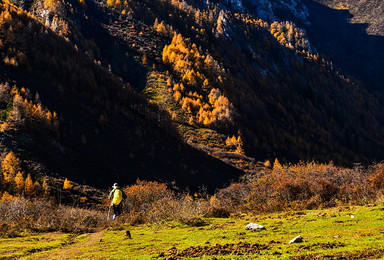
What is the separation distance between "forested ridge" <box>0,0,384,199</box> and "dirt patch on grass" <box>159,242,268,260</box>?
30.0m

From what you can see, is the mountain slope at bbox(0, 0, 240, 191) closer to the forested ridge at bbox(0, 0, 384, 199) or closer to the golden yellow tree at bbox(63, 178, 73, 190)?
the forested ridge at bbox(0, 0, 384, 199)

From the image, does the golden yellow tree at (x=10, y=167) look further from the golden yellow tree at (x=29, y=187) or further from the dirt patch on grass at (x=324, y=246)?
the dirt patch on grass at (x=324, y=246)

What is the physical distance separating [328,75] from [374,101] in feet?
107

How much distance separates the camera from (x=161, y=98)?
84.9 metres

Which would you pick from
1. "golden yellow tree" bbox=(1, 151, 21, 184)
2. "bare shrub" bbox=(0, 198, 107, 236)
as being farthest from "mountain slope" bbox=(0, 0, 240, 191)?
"bare shrub" bbox=(0, 198, 107, 236)

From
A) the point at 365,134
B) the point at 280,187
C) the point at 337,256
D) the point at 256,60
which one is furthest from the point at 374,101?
the point at 337,256

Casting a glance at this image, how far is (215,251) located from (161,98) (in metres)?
79.4

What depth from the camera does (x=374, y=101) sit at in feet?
582

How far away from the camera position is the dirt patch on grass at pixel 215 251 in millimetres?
6813

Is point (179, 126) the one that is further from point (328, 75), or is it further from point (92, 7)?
point (328, 75)

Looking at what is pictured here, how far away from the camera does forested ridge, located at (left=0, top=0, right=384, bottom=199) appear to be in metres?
46.2

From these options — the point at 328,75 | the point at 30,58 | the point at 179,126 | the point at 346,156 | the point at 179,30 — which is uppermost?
the point at 179,30

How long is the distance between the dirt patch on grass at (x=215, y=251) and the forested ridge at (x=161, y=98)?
30.0m

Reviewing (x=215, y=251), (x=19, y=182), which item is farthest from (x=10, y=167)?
(x=215, y=251)
